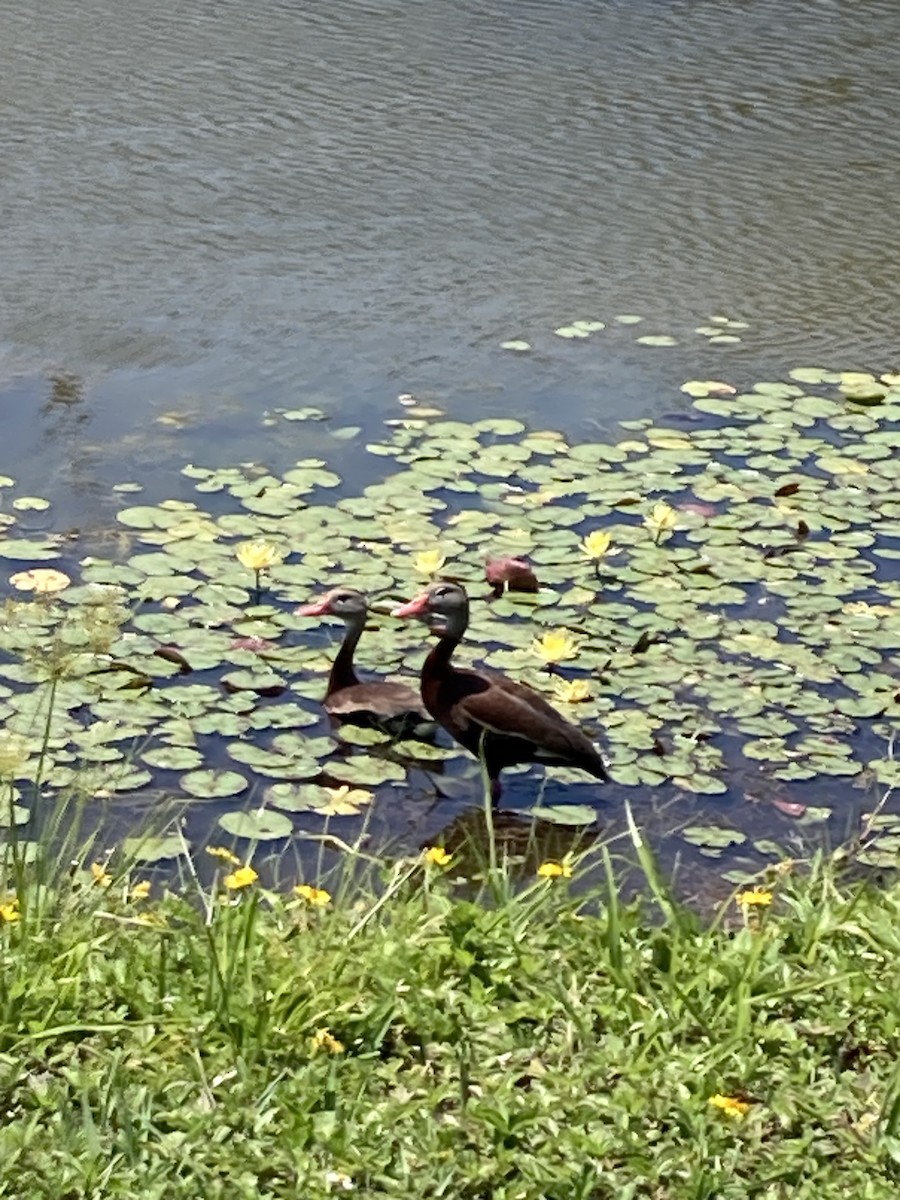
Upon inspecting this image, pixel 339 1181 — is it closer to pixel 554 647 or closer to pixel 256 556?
pixel 554 647

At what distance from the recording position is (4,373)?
6516 millimetres

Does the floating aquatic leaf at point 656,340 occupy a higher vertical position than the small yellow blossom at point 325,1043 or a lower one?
lower

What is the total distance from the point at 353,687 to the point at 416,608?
26 cm

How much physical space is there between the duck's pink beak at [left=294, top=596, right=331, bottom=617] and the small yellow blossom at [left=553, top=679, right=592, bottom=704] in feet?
1.97

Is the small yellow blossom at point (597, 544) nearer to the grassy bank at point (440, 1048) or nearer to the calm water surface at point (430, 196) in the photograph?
the calm water surface at point (430, 196)

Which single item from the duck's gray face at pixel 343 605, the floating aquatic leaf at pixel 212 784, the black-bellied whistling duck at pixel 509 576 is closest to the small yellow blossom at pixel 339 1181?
the floating aquatic leaf at pixel 212 784

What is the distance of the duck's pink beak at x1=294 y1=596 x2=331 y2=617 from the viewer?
4980mm

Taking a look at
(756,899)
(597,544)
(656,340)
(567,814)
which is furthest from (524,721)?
(656,340)

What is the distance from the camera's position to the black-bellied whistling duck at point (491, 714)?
4.56 metres

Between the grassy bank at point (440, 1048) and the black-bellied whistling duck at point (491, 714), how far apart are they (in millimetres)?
953

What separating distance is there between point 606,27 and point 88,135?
288 cm

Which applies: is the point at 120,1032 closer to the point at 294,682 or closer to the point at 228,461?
the point at 294,682

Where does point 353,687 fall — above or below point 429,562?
Result: below

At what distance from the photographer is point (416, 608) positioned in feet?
16.2
